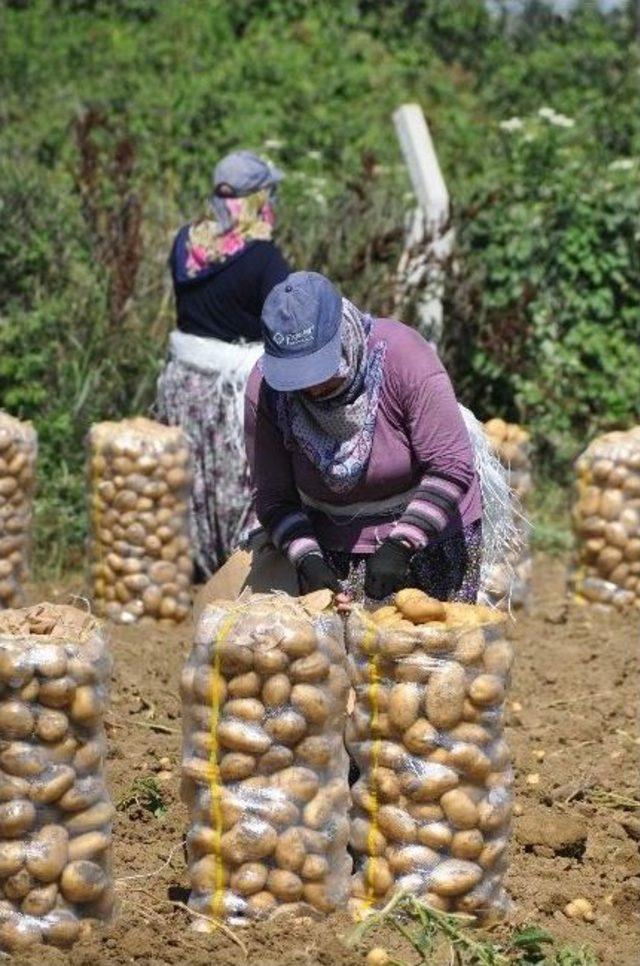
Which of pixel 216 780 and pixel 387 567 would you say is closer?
pixel 216 780

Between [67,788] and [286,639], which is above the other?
[286,639]

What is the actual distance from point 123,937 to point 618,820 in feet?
6.02

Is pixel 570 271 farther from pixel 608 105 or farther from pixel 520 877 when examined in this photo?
pixel 520 877

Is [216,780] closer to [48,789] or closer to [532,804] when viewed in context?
[48,789]

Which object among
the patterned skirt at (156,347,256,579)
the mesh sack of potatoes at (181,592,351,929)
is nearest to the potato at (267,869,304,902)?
the mesh sack of potatoes at (181,592,351,929)

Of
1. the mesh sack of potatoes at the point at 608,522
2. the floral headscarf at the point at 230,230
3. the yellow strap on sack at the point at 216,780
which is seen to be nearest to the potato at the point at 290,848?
the yellow strap on sack at the point at 216,780

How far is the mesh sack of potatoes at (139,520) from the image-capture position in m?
7.31

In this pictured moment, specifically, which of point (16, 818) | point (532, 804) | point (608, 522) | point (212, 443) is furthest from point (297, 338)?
point (608, 522)

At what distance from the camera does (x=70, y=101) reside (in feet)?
43.0

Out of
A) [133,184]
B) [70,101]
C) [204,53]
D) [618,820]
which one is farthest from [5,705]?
[204,53]

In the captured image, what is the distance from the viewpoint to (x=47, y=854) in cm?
385

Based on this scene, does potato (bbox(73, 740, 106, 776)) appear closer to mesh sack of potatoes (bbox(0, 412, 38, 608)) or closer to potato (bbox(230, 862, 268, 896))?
potato (bbox(230, 862, 268, 896))

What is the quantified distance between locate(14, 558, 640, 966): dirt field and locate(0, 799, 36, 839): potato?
251 millimetres

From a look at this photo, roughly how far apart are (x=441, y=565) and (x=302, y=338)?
827 millimetres
